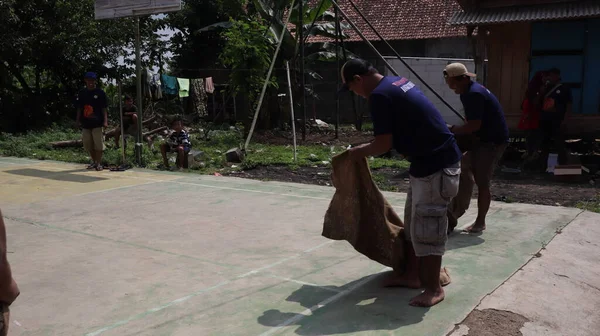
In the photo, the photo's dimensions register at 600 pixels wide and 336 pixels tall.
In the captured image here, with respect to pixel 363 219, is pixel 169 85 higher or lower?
higher

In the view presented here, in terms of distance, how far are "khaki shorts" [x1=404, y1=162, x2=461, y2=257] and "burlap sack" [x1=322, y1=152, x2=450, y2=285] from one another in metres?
0.39

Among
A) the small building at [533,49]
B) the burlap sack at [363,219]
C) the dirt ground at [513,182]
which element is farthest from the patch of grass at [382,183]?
the burlap sack at [363,219]

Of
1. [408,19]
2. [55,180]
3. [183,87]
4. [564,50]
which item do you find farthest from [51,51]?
[564,50]

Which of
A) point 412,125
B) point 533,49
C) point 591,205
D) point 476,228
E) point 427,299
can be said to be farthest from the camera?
point 533,49

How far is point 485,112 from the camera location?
5414mm

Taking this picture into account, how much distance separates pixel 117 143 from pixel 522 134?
9225 millimetres

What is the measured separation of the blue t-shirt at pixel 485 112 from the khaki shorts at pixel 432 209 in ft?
5.31

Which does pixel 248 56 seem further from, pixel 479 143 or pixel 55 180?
pixel 479 143

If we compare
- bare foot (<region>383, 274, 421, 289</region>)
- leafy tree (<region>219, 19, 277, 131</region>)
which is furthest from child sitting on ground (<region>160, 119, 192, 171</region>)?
bare foot (<region>383, 274, 421, 289</region>)

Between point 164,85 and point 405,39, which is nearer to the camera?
point 164,85

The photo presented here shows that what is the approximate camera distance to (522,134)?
10.5m

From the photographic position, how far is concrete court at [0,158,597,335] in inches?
140

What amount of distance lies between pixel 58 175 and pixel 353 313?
7.81 metres

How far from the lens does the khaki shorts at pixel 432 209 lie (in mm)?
3658
